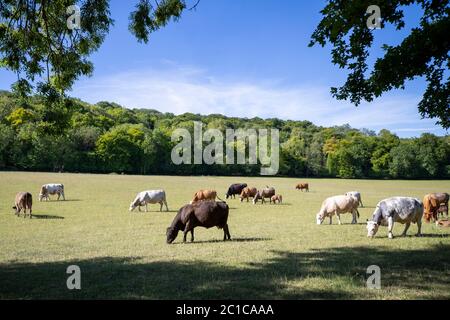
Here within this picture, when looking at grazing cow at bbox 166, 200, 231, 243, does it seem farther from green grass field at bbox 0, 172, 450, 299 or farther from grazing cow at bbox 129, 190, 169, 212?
grazing cow at bbox 129, 190, 169, 212

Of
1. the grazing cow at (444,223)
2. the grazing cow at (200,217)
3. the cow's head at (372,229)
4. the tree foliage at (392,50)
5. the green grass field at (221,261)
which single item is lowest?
the green grass field at (221,261)

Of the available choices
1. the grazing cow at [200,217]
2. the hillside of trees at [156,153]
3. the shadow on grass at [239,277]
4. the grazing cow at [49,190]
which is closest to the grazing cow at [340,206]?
the grazing cow at [200,217]

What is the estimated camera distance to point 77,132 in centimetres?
9350

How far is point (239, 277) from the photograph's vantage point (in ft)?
29.0

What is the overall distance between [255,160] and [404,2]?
93.7 metres

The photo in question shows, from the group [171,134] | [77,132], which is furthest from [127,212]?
[171,134]

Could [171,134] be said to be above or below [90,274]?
above

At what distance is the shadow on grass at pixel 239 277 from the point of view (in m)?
7.57

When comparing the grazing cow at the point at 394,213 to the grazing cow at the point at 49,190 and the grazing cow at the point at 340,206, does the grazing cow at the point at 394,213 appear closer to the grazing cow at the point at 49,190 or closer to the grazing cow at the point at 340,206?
the grazing cow at the point at 340,206

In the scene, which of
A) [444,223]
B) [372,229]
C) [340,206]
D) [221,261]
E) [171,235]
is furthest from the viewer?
[340,206]

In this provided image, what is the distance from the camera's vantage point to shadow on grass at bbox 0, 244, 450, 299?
7574 mm

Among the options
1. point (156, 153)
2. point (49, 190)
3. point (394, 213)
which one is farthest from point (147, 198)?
point (156, 153)

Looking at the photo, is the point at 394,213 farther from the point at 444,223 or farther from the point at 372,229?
the point at 444,223
